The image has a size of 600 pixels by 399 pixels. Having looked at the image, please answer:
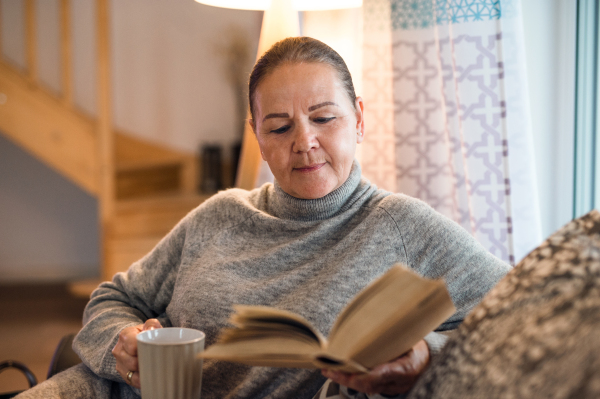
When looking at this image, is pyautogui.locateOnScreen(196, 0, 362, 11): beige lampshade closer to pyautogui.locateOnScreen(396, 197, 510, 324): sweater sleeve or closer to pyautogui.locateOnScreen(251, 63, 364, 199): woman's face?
pyautogui.locateOnScreen(251, 63, 364, 199): woman's face

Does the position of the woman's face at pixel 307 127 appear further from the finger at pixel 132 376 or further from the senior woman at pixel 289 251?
the finger at pixel 132 376

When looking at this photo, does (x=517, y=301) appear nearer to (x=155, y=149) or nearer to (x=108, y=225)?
(x=108, y=225)

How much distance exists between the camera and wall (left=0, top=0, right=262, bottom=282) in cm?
416

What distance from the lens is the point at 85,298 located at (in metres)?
3.90

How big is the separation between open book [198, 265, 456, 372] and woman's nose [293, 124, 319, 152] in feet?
1.65

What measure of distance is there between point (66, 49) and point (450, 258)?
3.32 metres

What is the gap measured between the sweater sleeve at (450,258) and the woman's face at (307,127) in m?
0.17

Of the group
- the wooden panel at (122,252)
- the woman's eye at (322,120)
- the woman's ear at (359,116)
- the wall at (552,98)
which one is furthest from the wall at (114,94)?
the woman's eye at (322,120)

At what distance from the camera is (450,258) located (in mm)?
946

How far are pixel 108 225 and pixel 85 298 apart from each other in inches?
27.8

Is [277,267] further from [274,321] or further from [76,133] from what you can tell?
[76,133]

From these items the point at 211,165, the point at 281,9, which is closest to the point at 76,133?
the point at 211,165

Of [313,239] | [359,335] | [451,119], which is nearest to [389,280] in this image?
[359,335]

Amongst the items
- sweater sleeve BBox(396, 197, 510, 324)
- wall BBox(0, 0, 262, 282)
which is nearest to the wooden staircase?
wall BBox(0, 0, 262, 282)
